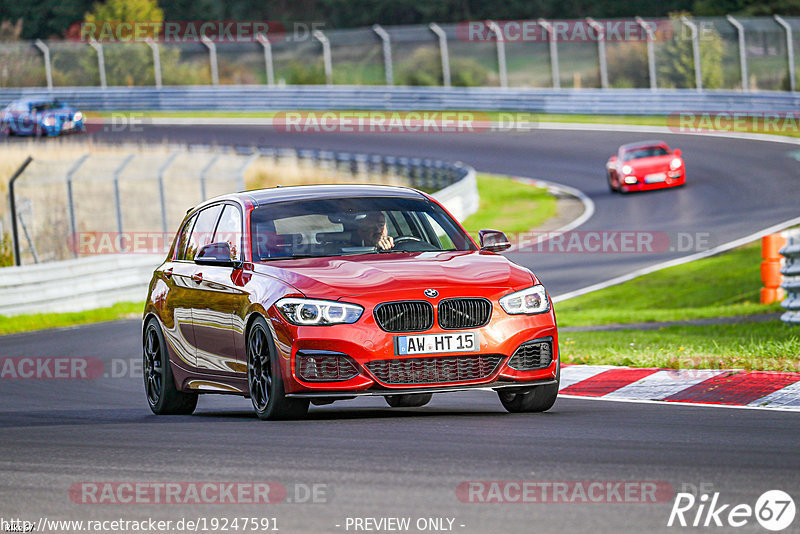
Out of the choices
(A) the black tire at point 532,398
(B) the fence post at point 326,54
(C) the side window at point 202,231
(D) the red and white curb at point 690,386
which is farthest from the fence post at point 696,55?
(A) the black tire at point 532,398

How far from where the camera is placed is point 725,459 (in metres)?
6.43

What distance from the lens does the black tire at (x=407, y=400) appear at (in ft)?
32.8

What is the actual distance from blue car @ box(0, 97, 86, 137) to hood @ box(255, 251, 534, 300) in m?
39.9

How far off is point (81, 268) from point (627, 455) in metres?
15.8

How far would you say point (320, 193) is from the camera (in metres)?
9.53

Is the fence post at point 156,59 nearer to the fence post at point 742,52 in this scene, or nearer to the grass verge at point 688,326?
the fence post at point 742,52

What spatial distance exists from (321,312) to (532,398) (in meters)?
1.56

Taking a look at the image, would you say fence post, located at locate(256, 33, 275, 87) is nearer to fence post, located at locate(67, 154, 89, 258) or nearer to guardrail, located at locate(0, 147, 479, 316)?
fence post, located at locate(67, 154, 89, 258)

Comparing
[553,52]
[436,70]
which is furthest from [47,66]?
[553,52]

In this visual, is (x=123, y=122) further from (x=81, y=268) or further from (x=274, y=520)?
(x=274, y=520)

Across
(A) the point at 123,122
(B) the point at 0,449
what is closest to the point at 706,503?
(B) the point at 0,449

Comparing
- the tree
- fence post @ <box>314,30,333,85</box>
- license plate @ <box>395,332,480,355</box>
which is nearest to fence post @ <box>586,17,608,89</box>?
the tree

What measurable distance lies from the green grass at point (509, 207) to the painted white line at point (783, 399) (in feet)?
62.8

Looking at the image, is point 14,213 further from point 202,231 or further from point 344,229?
point 344,229
